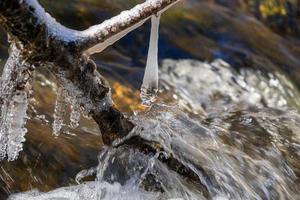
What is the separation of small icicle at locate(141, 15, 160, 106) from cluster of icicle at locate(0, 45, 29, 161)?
488 mm

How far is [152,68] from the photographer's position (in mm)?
2436

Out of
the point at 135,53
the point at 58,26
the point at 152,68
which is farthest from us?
the point at 135,53

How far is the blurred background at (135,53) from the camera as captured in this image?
3004mm

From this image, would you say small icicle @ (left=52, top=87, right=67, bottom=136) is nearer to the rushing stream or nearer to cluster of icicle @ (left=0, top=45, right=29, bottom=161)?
cluster of icicle @ (left=0, top=45, right=29, bottom=161)

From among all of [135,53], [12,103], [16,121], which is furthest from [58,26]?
[135,53]

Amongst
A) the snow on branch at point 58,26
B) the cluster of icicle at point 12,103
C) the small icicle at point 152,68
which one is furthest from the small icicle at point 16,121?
the small icicle at point 152,68

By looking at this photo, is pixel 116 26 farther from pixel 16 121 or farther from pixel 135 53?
pixel 135 53

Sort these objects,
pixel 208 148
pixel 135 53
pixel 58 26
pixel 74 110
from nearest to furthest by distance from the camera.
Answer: pixel 58 26
pixel 74 110
pixel 208 148
pixel 135 53

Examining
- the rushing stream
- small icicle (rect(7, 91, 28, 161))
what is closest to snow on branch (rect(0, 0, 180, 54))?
small icicle (rect(7, 91, 28, 161))

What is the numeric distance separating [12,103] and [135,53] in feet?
12.0

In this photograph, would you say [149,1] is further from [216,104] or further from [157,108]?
[216,104]

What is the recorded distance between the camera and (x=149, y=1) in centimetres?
219

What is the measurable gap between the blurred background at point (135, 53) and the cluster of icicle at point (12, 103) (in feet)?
1.26

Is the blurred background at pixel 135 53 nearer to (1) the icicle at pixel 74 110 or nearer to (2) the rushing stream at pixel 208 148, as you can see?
(2) the rushing stream at pixel 208 148
